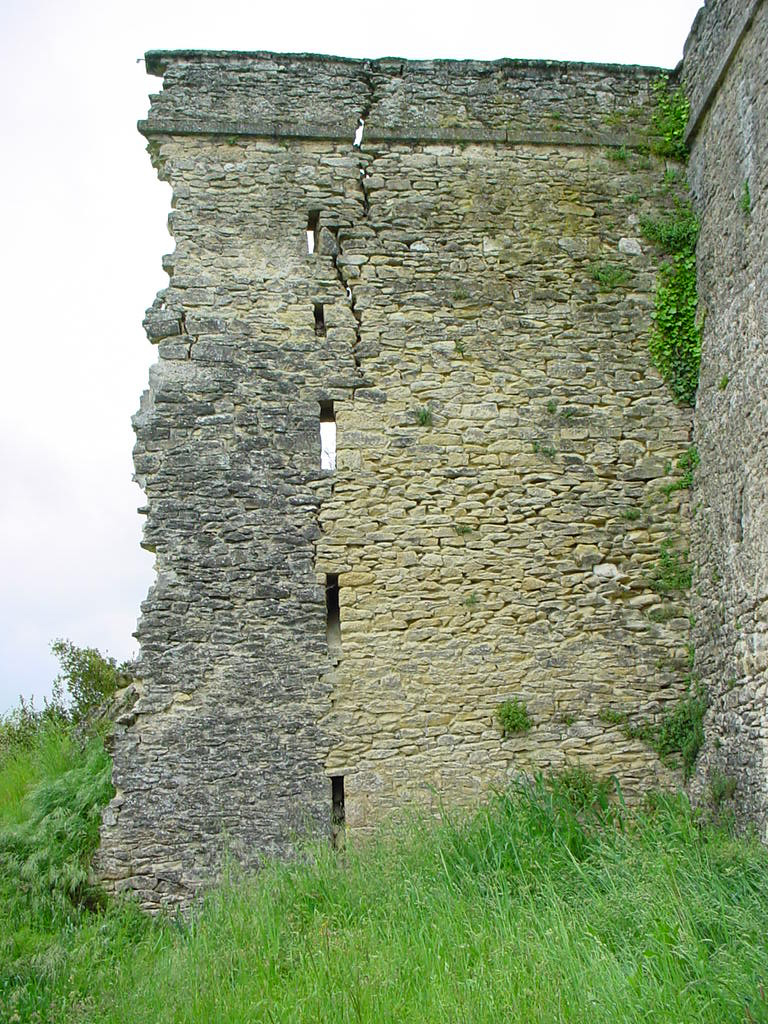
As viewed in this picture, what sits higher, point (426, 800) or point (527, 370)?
point (527, 370)

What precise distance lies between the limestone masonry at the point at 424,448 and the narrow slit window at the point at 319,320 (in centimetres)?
6

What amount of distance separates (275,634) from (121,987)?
2.67 metres

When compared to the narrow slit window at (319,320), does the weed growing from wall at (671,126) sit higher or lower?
higher

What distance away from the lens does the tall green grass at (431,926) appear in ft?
16.7

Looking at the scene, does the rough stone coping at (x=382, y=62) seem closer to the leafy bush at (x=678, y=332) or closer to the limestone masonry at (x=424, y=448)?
the limestone masonry at (x=424, y=448)

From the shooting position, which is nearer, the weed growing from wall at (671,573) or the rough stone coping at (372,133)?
the weed growing from wall at (671,573)

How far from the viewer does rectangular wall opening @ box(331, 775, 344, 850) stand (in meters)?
7.91

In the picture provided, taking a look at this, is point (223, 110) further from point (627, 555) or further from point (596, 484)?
point (627, 555)

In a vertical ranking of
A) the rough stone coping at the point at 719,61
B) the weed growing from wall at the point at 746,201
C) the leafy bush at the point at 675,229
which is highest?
the rough stone coping at the point at 719,61

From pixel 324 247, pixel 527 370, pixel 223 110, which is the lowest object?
pixel 527 370

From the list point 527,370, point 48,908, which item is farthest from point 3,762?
point 527,370

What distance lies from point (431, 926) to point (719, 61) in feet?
21.2

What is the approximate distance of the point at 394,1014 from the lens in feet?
17.0

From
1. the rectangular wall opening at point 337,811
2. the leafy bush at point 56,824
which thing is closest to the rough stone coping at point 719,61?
the rectangular wall opening at point 337,811
